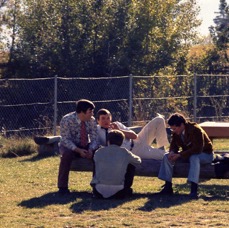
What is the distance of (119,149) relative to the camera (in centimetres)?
1062

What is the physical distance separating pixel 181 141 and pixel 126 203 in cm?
142

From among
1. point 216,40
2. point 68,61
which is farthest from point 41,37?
point 216,40

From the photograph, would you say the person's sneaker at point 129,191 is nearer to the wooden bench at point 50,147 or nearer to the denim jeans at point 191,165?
the denim jeans at point 191,165

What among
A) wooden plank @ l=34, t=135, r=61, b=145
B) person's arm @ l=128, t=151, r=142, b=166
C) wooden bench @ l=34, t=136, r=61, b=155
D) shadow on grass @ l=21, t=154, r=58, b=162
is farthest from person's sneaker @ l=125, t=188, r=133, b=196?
wooden bench @ l=34, t=136, r=61, b=155

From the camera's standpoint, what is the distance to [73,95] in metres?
19.8

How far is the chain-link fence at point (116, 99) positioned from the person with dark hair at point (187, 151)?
22.0 feet

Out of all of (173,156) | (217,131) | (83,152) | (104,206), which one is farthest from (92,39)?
(104,206)

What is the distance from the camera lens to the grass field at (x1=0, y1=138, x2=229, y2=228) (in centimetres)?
896

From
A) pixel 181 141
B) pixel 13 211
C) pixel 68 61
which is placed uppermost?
pixel 68 61

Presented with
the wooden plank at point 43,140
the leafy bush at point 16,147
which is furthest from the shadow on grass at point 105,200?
the leafy bush at point 16,147

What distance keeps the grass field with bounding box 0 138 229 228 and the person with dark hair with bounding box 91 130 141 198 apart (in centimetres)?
16

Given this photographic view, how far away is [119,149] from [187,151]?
1.01 metres

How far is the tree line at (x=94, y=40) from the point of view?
25469 millimetres

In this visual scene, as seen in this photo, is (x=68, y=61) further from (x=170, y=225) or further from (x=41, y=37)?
(x=170, y=225)
